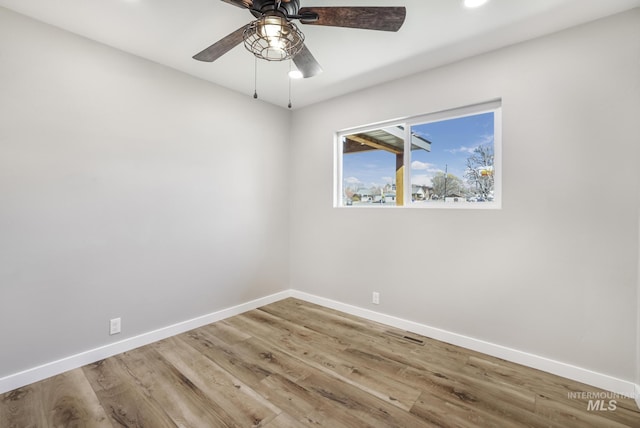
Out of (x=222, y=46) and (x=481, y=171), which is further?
(x=481, y=171)

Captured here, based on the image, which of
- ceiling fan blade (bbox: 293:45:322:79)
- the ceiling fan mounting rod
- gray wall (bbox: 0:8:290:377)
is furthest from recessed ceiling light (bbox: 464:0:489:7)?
gray wall (bbox: 0:8:290:377)

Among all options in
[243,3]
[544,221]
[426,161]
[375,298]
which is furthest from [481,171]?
[243,3]

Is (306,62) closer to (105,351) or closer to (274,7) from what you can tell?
(274,7)

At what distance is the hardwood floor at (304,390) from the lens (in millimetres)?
1680

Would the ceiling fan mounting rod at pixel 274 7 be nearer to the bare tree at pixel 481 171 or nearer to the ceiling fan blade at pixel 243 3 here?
the ceiling fan blade at pixel 243 3

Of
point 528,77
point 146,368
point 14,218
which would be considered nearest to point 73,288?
A: point 14,218

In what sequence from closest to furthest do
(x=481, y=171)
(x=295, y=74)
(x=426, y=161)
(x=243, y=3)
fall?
(x=243, y=3)
(x=481, y=171)
(x=295, y=74)
(x=426, y=161)

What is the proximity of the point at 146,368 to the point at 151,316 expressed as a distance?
53 centimetres

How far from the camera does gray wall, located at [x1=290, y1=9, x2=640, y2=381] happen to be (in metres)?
1.90

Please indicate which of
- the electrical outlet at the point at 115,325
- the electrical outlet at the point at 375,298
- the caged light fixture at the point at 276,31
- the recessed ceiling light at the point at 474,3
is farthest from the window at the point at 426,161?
the electrical outlet at the point at 115,325

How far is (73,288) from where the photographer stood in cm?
219

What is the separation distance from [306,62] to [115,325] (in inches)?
102

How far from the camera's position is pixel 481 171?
8.36 feet

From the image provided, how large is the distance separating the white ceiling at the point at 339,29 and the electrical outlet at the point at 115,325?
7.51ft
